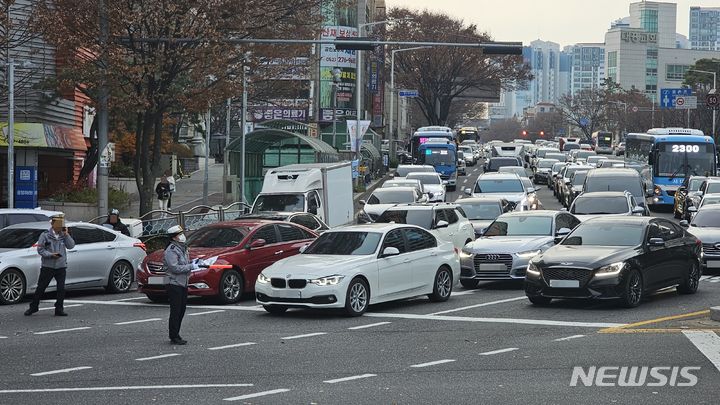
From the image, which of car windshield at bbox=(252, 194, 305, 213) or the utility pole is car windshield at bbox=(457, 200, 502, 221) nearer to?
car windshield at bbox=(252, 194, 305, 213)

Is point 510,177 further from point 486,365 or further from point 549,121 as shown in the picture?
point 549,121

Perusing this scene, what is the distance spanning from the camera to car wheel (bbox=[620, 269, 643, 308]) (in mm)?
18172

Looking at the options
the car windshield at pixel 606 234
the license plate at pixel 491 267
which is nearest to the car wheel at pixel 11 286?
the license plate at pixel 491 267

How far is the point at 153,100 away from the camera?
1153 inches

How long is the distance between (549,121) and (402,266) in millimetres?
183407

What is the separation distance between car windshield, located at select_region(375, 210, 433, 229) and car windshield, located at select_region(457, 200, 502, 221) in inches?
145

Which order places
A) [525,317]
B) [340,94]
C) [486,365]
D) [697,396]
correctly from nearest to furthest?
[697,396] < [486,365] < [525,317] < [340,94]

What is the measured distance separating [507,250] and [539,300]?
3.20m

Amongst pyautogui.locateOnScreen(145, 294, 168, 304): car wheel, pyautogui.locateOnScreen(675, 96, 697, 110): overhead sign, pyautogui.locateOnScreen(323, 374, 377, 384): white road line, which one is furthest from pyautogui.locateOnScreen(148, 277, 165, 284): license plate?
pyautogui.locateOnScreen(675, 96, 697, 110): overhead sign

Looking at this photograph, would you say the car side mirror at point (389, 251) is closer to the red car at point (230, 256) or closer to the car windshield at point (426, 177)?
the red car at point (230, 256)

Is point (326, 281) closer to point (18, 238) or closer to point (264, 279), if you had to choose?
point (264, 279)

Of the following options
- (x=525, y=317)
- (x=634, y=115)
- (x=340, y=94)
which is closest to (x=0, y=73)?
(x=525, y=317)

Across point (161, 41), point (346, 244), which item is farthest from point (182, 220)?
point (346, 244)

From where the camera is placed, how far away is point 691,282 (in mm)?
20547
